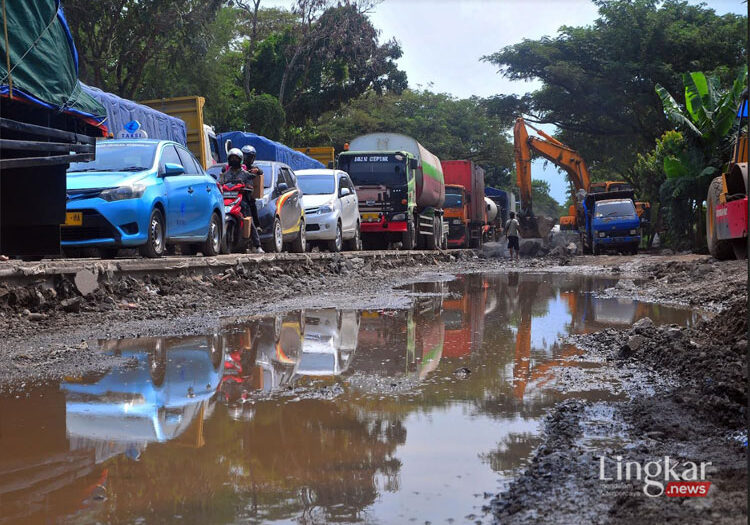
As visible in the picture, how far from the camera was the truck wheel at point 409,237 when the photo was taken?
22034 mm

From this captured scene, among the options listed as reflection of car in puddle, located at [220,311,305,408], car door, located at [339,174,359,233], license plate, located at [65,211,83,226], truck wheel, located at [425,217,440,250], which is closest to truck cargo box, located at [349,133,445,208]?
truck wheel, located at [425,217,440,250]

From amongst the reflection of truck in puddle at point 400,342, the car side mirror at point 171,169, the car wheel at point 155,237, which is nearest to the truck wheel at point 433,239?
the car side mirror at point 171,169

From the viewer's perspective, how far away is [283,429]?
11.5 ft

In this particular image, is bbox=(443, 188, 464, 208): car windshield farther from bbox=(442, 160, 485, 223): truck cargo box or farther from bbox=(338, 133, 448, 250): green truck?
bbox=(338, 133, 448, 250): green truck

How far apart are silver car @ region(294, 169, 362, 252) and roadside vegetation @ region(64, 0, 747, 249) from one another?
28.1ft

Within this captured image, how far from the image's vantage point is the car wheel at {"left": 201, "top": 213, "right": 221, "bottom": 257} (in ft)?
37.6

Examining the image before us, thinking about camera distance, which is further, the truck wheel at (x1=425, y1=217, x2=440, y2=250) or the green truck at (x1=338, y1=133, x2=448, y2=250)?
the truck wheel at (x1=425, y1=217, x2=440, y2=250)

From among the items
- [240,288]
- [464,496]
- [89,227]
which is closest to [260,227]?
[240,288]

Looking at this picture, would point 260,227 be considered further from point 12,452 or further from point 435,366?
point 12,452

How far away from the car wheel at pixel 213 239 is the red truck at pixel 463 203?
20.6 meters

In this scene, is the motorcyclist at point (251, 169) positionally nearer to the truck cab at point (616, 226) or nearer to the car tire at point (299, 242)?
the car tire at point (299, 242)

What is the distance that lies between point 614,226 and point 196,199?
1872cm

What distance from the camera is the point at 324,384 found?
4473mm

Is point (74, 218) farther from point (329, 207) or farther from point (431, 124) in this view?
point (431, 124)
